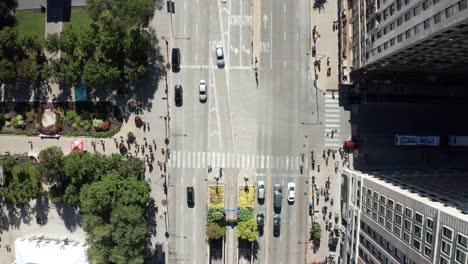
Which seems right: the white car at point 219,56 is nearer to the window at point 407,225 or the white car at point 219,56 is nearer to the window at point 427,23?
the window at point 427,23

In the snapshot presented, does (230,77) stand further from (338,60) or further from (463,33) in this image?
(463,33)

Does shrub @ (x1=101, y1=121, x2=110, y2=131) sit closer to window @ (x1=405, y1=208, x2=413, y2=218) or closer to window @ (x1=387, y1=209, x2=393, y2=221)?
window @ (x1=387, y1=209, x2=393, y2=221)

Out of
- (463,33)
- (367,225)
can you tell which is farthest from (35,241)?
(463,33)

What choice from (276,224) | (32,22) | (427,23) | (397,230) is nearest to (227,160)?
(276,224)

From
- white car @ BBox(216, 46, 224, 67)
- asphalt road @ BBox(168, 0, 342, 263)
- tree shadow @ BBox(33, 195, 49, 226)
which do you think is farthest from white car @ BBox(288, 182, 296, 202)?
tree shadow @ BBox(33, 195, 49, 226)

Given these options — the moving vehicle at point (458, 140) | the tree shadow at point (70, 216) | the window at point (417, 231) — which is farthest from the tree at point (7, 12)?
the moving vehicle at point (458, 140)

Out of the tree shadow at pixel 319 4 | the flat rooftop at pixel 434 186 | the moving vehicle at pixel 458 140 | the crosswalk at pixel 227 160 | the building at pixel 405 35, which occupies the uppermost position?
the tree shadow at pixel 319 4
